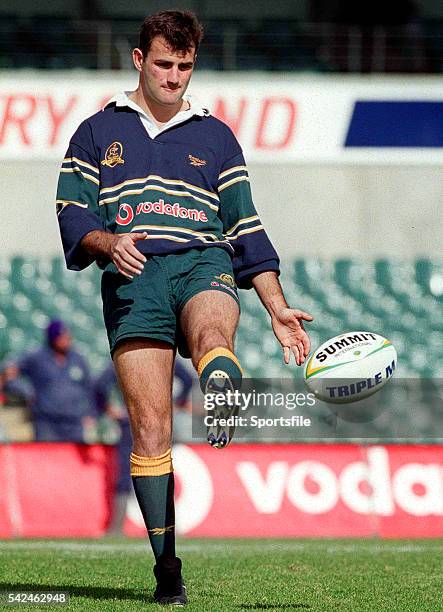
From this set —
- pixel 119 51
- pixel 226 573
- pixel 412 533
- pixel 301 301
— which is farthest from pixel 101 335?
pixel 226 573

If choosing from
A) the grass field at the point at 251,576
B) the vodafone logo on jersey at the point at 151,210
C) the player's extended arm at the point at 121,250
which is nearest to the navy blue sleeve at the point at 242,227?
the vodafone logo on jersey at the point at 151,210

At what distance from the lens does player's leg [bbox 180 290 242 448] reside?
4270 mm

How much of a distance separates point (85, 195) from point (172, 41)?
0.70 metres

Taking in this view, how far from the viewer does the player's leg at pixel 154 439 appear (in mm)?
4750

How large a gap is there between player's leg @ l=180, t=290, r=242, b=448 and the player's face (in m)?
0.83

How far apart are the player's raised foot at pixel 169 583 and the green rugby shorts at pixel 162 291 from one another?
0.82 m

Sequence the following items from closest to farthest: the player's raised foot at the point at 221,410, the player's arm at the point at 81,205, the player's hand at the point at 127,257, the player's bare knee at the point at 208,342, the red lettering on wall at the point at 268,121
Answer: the player's raised foot at the point at 221,410, the player's hand at the point at 127,257, the player's bare knee at the point at 208,342, the player's arm at the point at 81,205, the red lettering on wall at the point at 268,121

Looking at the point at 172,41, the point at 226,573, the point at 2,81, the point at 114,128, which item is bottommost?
the point at 226,573

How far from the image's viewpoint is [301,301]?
1564 centimetres

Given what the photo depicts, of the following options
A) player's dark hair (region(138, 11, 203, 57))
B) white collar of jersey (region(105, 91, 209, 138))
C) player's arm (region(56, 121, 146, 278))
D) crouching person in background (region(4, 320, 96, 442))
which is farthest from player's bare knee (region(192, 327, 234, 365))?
crouching person in background (region(4, 320, 96, 442))

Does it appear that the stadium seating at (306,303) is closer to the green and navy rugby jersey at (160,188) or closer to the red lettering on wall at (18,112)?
the red lettering on wall at (18,112)

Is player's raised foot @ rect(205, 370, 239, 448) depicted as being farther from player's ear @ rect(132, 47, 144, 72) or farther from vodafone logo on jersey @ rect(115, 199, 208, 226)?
player's ear @ rect(132, 47, 144, 72)

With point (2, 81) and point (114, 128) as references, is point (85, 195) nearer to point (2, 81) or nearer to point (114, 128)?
point (114, 128)

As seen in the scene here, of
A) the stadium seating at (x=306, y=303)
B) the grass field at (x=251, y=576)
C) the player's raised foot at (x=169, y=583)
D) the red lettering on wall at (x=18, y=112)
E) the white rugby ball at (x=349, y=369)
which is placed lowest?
the stadium seating at (x=306, y=303)
